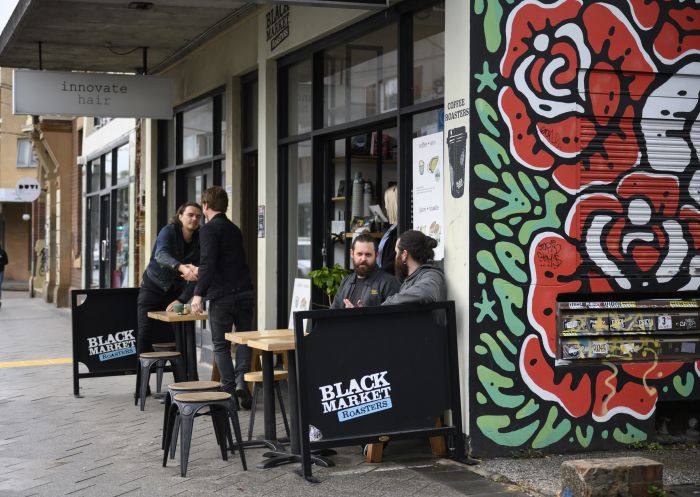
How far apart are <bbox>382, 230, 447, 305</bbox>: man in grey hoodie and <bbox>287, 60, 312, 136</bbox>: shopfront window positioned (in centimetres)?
363

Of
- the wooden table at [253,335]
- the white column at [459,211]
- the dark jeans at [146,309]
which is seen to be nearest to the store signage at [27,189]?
the dark jeans at [146,309]

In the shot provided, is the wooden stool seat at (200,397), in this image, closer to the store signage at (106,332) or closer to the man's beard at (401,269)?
the man's beard at (401,269)

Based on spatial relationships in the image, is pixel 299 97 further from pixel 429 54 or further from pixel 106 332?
pixel 106 332

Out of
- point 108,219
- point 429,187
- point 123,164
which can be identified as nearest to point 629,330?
point 429,187

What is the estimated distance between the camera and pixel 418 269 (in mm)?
6887

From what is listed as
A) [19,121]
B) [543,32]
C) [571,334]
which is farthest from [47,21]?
[19,121]

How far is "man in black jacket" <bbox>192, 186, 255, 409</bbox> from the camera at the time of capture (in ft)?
27.8

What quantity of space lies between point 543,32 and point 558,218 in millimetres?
1296

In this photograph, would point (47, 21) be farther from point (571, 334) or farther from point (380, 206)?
point (571, 334)

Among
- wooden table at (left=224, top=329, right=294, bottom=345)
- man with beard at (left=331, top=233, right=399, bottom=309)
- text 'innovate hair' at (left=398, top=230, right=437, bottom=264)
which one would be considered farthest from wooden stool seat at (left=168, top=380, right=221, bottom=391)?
text 'innovate hair' at (left=398, top=230, right=437, bottom=264)

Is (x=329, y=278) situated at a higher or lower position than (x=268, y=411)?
higher

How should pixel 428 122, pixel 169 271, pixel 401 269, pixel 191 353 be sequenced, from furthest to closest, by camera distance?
pixel 169 271
pixel 191 353
pixel 428 122
pixel 401 269

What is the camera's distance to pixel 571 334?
7.01 m

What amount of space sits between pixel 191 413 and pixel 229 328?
2355 millimetres
